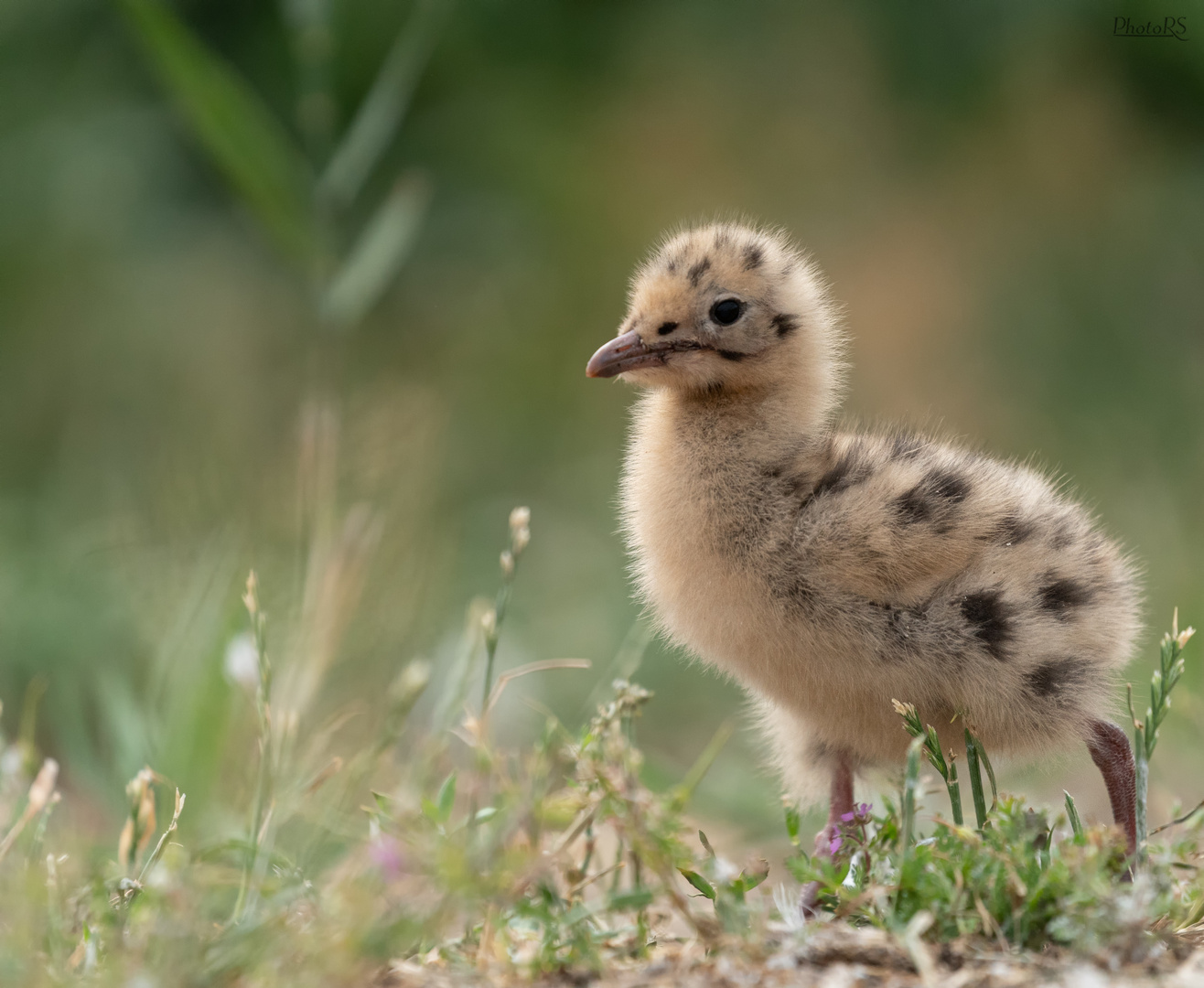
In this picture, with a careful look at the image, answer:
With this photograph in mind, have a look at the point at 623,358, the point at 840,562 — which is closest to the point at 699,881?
the point at 840,562

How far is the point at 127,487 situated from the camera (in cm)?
472

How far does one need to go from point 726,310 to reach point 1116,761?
112 centimetres

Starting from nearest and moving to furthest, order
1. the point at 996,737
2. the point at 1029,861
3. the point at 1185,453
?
1. the point at 1029,861
2. the point at 996,737
3. the point at 1185,453

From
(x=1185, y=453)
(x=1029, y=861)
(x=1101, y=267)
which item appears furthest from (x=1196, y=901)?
(x=1101, y=267)

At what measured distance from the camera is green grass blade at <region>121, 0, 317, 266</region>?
3.39 meters

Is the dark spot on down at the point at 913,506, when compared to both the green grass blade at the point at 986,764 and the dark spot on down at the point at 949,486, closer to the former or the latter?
the dark spot on down at the point at 949,486

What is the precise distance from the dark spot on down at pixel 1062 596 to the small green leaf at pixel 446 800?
1.09 meters

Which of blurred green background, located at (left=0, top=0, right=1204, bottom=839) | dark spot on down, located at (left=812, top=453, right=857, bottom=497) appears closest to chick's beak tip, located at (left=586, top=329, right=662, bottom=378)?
dark spot on down, located at (left=812, top=453, right=857, bottom=497)

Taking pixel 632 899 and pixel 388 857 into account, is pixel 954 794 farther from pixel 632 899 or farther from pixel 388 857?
pixel 388 857

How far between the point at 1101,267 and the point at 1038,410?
79 cm

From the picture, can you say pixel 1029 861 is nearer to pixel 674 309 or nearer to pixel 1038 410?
pixel 674 309

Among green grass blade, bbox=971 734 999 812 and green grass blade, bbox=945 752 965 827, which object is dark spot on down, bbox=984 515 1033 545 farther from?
green grass blade, bbox=945 752 965 827

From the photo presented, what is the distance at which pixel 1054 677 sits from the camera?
241 centimetres

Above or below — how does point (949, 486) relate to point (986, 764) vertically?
→ above
